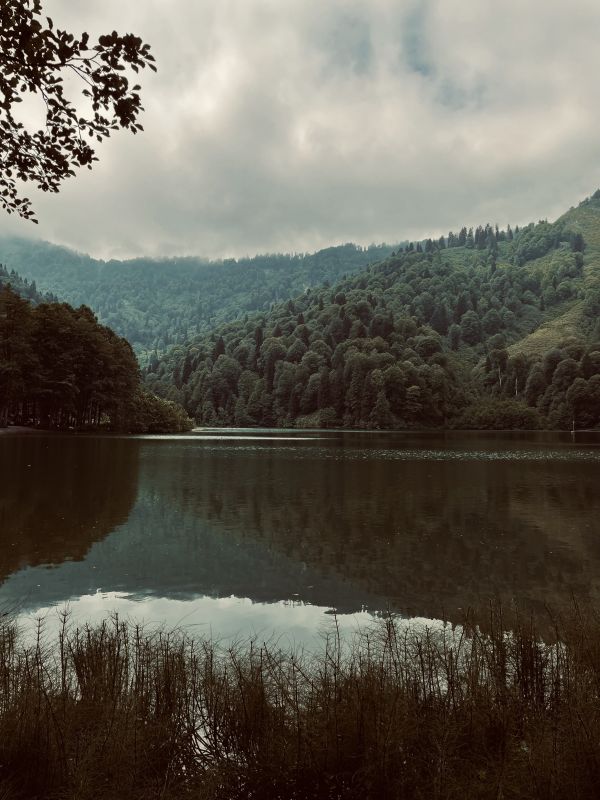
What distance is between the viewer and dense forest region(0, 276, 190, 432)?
8731 cm

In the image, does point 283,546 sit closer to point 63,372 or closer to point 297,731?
point 297,731

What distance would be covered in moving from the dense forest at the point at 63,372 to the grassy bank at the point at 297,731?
8725cm

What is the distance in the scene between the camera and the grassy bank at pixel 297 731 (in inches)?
200

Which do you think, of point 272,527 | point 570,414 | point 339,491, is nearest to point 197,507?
point 272,527

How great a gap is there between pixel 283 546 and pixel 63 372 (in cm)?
8726

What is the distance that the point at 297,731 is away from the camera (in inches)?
227

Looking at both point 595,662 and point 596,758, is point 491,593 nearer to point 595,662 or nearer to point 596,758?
point 595,662

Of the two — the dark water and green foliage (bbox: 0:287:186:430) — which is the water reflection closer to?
the dark water

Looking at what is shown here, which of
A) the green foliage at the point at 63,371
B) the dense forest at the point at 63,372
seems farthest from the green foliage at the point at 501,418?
the green foliage at the point at 63,371

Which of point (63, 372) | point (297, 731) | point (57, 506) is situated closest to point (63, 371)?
point (63, 372)

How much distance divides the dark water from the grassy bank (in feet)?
12.8

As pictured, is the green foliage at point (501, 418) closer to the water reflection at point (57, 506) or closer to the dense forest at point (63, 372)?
the dense forest at point (63, 372)

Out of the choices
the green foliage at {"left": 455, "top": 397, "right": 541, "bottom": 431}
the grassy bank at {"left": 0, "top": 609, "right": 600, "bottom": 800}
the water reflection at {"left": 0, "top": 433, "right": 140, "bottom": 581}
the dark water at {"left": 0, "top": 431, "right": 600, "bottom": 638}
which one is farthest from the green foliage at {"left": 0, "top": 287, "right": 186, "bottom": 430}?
the green foliage at {"left": 455, "top": 397, "right": 541, "bottom": 431}

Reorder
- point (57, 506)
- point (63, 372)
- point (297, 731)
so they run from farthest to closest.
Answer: point (63, 372)
point (57, 506)
point (297, 731)
